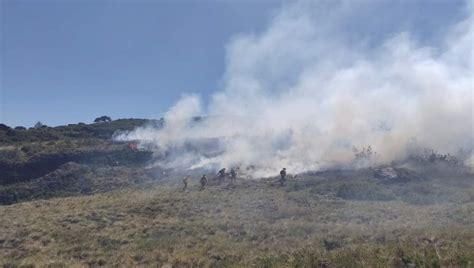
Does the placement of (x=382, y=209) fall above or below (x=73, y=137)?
below

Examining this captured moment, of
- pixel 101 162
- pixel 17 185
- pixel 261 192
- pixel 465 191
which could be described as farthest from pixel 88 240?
pixel 101 162

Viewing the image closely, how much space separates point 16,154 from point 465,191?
61974 millimetres

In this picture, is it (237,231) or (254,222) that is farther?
(254,222)

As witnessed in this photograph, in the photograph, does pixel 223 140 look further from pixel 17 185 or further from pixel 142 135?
pixel 17 185

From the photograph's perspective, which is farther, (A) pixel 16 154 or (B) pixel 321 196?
(A) pixel 16 154

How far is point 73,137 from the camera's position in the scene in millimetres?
96375

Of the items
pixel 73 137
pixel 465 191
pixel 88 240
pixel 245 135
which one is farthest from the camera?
pixel 73 137

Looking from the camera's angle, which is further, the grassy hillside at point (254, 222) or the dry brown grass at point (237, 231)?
the grassy hillside at point (254, 222)

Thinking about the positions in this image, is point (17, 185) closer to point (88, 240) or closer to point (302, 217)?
point (88, 240)

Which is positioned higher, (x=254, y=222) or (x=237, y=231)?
(x=254, y=222)

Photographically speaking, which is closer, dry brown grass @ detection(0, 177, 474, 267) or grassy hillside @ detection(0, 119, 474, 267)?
dry brown grass @ detection(0, 177, 474, 267)

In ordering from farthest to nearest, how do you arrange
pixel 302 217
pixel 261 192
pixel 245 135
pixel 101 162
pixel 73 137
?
pixel 73 137
pixel 245 135
pixel 101 162
pixel 261 192
pixel 302 217

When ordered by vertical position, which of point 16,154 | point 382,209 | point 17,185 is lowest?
point 382,209

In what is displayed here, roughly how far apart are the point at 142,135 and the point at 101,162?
26322 millimetres
